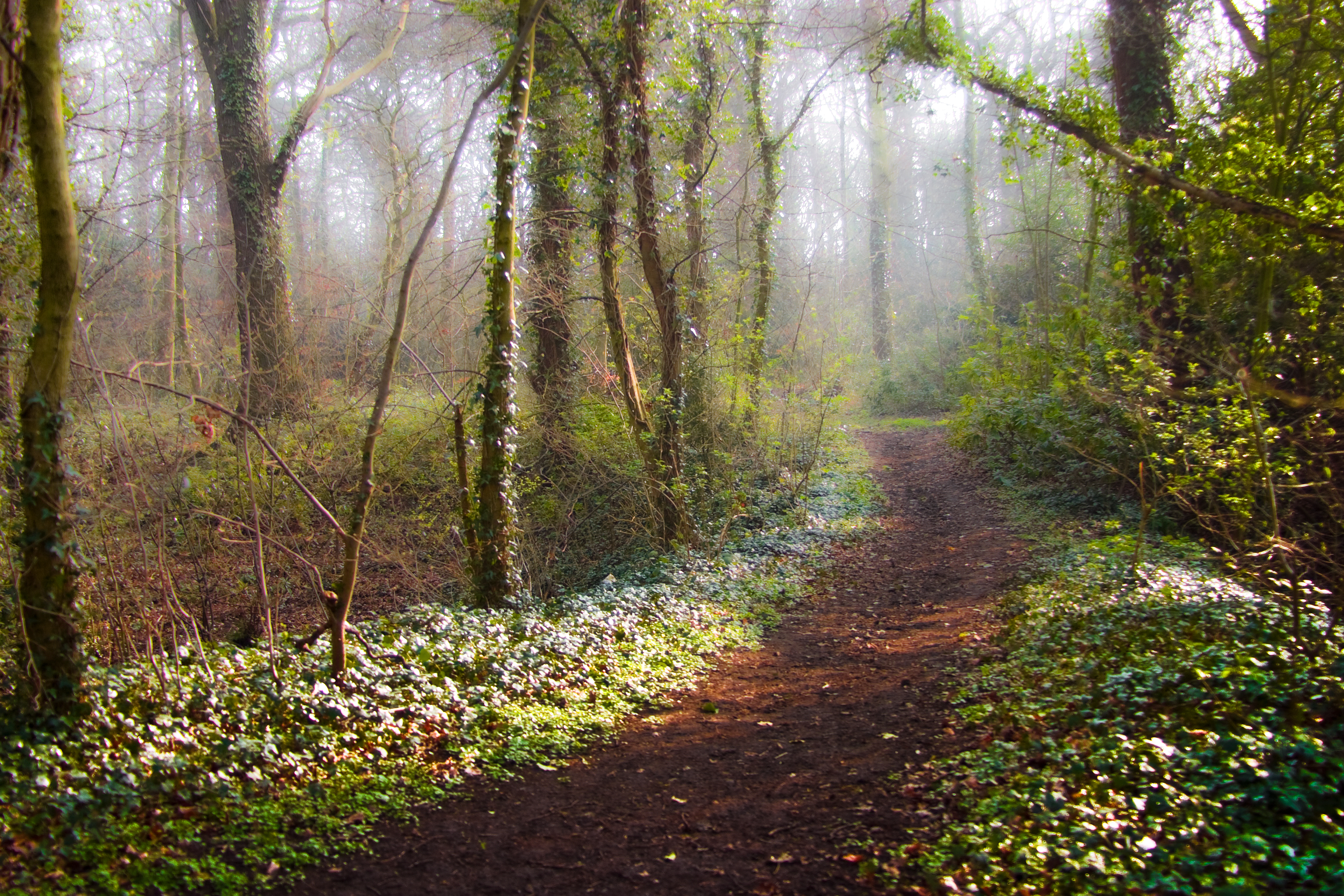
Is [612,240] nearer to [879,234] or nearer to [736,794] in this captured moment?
[736,794]

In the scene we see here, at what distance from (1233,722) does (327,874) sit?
186 inches

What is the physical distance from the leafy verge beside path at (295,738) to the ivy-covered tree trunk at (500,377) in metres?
0.50

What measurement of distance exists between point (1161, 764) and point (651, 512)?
7.51 m

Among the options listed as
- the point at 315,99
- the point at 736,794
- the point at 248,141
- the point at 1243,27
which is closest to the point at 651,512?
the point at 736,794

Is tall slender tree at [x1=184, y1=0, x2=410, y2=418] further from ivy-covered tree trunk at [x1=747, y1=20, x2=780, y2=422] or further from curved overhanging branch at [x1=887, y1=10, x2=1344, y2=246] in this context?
curved overhanging branch at [x1=887, y1=10, x2=1344, y2=246]

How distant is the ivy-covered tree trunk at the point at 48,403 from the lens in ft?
13.8

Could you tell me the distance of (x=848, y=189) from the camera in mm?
39219

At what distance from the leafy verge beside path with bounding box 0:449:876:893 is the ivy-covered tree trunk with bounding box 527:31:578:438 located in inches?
198

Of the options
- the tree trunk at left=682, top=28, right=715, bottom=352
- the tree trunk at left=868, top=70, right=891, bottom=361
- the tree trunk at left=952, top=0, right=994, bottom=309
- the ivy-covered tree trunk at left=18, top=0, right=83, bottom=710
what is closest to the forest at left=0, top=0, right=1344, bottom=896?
the ivy-covered tree trunk at left=18, top=0, right=83, bottom=710

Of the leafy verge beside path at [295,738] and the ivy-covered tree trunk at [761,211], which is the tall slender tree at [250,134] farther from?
the leafy verge beside path at [295,738]

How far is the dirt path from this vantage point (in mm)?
3641

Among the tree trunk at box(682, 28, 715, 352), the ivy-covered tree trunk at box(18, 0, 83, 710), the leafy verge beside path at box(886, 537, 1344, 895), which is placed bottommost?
the leafy verge beside path at box(886, 537, 1344, 895)

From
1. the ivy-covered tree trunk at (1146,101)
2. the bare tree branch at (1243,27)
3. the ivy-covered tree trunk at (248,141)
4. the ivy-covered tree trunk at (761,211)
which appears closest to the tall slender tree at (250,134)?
the ivy-covered tree trunk at (248,141)

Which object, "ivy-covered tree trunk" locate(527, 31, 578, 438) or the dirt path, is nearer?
the dirt path
